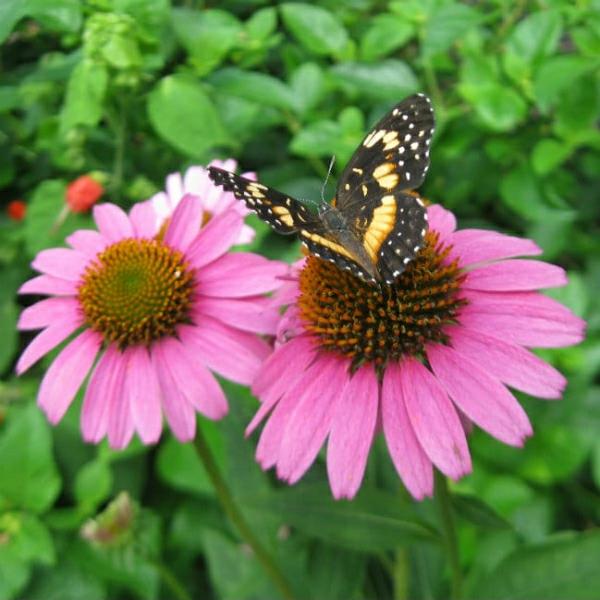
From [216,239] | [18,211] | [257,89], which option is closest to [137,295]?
[216,239]

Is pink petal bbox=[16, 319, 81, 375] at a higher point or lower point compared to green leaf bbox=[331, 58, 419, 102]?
lower

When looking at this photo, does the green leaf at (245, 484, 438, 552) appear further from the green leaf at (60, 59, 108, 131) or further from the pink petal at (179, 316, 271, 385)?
the green leaf at (60, 59, 108, 131)

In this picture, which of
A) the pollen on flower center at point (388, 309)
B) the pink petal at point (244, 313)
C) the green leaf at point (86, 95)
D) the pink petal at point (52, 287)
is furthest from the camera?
the green leaf at point (86, 95)

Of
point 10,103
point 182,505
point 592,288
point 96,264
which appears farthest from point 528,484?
point 10,103

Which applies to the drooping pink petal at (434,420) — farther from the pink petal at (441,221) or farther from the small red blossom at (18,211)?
the small red blossom at (18,211)

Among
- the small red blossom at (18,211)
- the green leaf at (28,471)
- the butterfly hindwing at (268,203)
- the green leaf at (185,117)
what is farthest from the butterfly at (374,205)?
the small red blossom at (18,211)

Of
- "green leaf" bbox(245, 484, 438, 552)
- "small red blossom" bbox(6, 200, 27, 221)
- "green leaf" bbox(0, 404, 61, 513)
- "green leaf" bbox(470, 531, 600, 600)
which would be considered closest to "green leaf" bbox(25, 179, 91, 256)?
"small red blossom" bbox(6, 200, 27, 221)

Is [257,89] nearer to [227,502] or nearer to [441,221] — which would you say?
[441,221]
